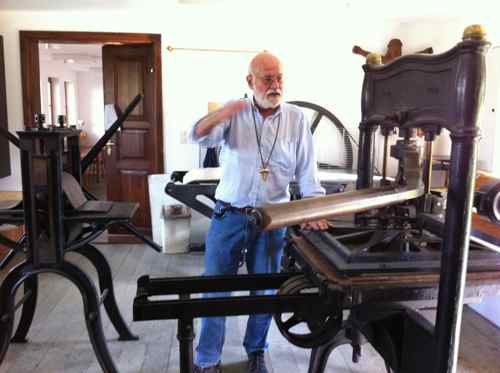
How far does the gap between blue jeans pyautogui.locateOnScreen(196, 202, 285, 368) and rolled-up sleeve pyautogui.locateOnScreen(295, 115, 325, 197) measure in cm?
24

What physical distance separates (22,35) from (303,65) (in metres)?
2.54

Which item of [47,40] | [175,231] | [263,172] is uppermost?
[47,40]

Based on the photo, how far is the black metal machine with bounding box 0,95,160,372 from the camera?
1.91m

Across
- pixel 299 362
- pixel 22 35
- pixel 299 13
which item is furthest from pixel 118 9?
pixel 299 362

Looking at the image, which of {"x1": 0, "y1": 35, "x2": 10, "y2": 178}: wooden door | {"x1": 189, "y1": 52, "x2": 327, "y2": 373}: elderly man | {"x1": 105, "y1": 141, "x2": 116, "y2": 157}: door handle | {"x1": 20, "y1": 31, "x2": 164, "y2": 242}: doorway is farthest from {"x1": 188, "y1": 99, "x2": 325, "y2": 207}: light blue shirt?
{"x1": 0, "y1": 35, "x2": 10, "y2": 178}: wooden door

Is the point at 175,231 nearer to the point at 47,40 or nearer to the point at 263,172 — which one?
the point at 47,40

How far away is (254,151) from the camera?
2.03 m

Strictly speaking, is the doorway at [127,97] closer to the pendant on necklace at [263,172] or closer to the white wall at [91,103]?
the pendant on necklace at [263,172]

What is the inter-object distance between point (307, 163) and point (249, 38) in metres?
2.63

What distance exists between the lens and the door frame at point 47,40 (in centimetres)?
426

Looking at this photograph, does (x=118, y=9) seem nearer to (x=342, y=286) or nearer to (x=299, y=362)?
(x=299, y=362)

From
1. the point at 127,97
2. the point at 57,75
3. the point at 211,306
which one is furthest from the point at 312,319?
the point at 57,75

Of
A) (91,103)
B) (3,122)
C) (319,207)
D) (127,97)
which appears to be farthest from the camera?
(91,103)

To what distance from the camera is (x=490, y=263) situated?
111 centimetres
